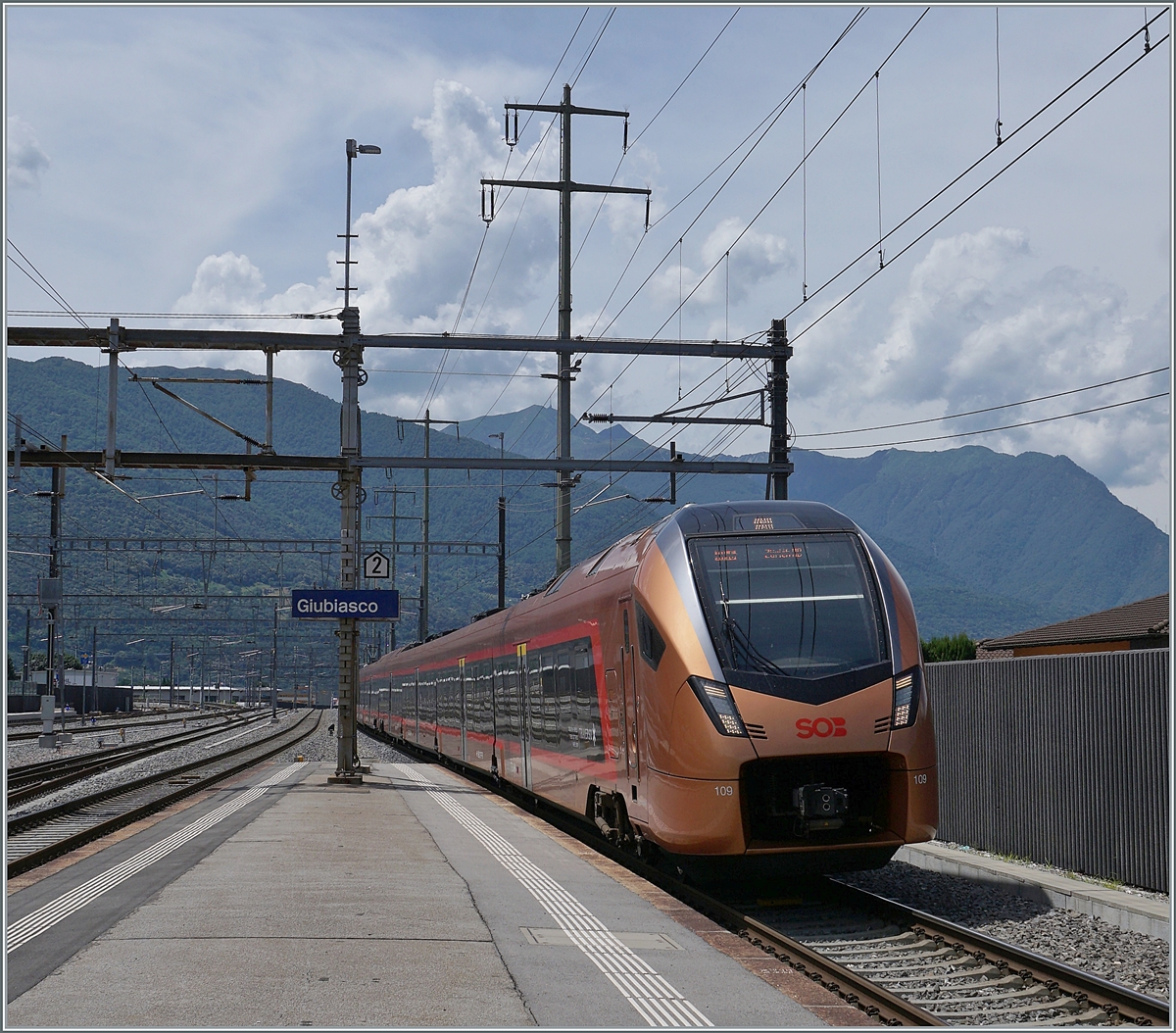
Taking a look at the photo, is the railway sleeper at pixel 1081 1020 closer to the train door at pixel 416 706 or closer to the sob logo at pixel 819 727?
the sob logo at pixel 819 727

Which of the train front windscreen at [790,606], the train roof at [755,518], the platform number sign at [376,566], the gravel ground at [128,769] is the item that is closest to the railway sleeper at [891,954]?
the train front windscreen at [790,606]

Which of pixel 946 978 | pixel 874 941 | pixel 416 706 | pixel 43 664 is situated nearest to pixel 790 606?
pixel 874 941

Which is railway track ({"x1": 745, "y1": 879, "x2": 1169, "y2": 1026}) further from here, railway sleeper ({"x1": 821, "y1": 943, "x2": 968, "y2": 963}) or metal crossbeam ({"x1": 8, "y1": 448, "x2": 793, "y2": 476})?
metal crossbeam ({"x1": 8, "y1": 448, "x2": 793, "y2": 476})

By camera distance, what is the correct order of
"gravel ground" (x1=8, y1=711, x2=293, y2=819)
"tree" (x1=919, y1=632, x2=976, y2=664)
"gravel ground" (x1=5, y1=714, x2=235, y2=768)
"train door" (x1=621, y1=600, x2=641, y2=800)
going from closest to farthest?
"train door" (x1=621, y1=600, x2=641, y2=800)
"gravel ground" (x1=8, y1=711, x2=293, y2=819)
"tree" (x1=919, y1=632, x2=976, y2=664)
"gravel ground" (x1=5, y1=714, x2=235, y2=768)

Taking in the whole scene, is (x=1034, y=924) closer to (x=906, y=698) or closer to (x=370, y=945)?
(x=906, y=698)

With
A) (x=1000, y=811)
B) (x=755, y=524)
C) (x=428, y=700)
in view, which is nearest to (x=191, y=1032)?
(x=755, y=524)

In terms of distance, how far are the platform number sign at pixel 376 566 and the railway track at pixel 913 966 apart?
42.6ft

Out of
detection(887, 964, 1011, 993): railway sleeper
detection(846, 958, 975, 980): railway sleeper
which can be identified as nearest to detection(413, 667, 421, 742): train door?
detection(846, 958, 975, 980): railway sleeper

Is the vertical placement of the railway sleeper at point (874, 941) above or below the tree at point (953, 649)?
below

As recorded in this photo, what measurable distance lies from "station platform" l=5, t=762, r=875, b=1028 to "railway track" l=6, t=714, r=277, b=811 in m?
11.2

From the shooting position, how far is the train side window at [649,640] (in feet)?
38.2

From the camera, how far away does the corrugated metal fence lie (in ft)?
38.2

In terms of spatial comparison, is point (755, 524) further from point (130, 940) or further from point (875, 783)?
point (130, 940)

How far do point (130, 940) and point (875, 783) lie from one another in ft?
19.3
